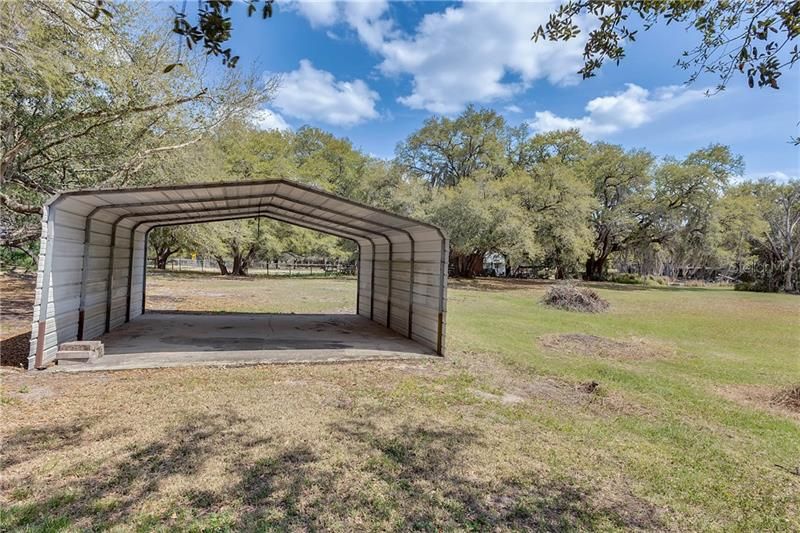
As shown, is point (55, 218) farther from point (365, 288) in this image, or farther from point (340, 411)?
point (365, 288)

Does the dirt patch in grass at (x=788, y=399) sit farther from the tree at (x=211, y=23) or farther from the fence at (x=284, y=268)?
the fence at (x=284, y=268)

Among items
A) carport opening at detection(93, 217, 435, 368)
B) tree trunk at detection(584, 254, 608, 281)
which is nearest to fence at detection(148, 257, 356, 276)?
tree trunk at detection(584, 254, 608, 281)

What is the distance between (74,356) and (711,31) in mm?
7275

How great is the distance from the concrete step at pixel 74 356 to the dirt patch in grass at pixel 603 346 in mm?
7088

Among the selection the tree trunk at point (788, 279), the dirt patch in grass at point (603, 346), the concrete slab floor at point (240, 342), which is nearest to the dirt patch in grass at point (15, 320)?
the concrete slab floor at point (240, 342)

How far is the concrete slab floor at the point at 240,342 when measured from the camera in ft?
18.9

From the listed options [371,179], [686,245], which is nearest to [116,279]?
[371,179]

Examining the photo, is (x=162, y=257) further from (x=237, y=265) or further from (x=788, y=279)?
(x=788, y=279)

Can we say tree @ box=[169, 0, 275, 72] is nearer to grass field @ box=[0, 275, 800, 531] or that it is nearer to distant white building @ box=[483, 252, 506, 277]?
grass field @ box=[0, 275, 800, 531]

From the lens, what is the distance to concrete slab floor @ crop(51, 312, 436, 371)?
18.9 ft

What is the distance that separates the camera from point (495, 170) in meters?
28.4

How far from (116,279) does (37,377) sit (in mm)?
3445

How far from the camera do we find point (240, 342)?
6930mm

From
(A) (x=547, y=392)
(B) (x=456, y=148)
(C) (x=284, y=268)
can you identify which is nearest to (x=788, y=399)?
(A) (x=547, y=392)
